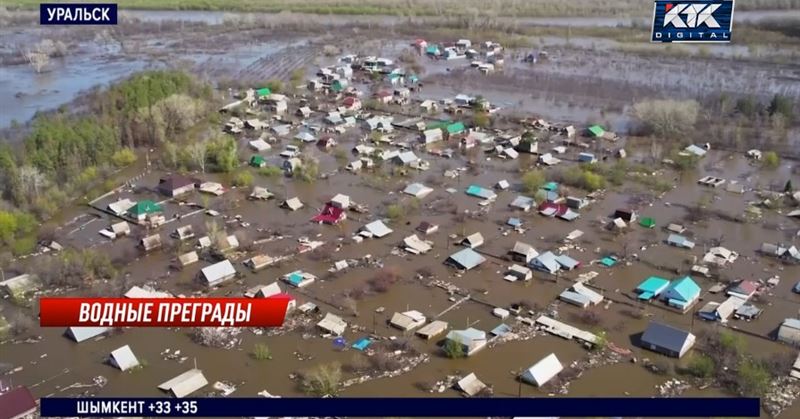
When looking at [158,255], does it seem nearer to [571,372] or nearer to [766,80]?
[571,372]

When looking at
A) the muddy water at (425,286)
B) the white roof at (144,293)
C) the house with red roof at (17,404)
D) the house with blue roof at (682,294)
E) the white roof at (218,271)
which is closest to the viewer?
the house with red roof at (17,404)

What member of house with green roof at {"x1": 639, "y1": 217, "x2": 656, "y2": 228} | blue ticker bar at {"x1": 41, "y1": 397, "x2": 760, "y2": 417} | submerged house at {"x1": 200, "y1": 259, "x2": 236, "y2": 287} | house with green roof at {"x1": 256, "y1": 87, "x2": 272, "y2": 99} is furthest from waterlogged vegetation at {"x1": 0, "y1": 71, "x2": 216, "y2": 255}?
house with green roof at {"x1": 639, "y1": 217, "x2": 656, "y2": 228}

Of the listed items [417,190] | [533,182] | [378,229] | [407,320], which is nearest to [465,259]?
[378,229]

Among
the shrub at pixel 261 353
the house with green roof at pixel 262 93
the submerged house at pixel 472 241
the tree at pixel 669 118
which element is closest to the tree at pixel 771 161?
the tree at pixel 669 118

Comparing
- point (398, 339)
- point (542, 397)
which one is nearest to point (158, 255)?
point (398, 339)

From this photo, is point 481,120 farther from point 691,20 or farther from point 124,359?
point 124,359

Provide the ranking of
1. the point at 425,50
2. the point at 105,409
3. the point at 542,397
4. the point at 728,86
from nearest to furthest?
the point at 105,409
the point at 542,397
the point at 728,86
the point at 425,50

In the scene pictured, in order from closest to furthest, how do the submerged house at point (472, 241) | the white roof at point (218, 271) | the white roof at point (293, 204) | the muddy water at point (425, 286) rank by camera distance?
the muddy water at point (425, 286) < the white roof at point (218, 271) < the submerged house at point (472, 241) < the white roof at point (293, 204)

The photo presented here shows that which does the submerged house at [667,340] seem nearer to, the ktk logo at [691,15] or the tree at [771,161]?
the ktk logo at [691,15]
